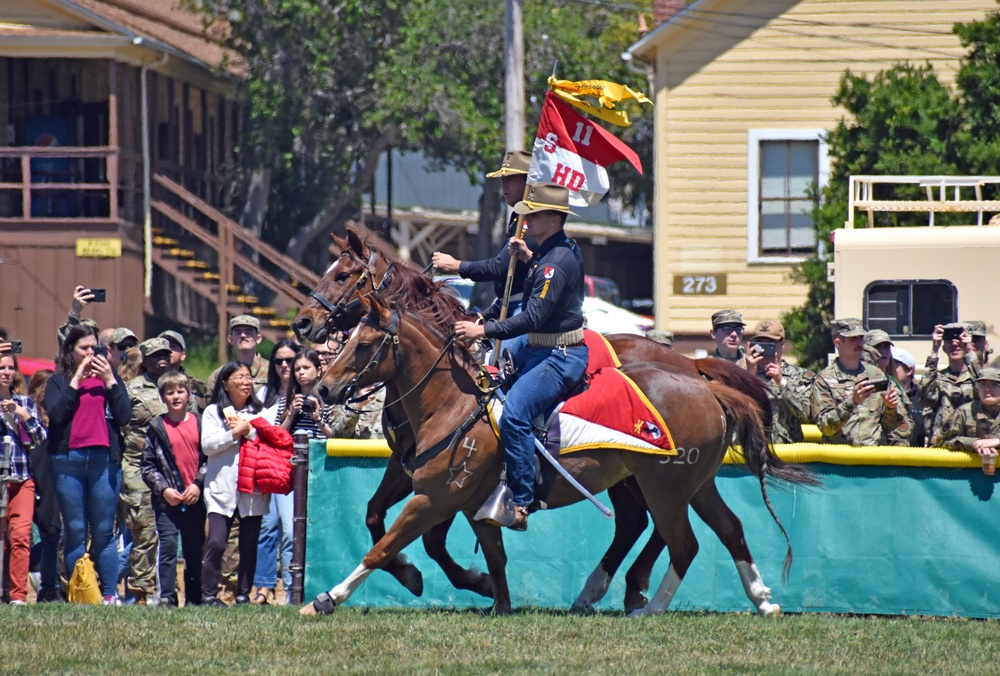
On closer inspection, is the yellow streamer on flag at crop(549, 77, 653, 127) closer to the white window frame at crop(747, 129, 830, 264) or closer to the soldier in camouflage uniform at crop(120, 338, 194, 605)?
the soldier in camouflage uniform at crop(120, 338, 194, 605)

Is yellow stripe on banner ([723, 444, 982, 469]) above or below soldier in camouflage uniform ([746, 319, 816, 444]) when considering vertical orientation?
below

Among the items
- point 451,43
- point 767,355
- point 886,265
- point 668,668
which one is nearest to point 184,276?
point 451,43

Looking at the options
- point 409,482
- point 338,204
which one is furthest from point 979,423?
point 338,204

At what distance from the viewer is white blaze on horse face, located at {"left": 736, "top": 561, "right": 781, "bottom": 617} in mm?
9508

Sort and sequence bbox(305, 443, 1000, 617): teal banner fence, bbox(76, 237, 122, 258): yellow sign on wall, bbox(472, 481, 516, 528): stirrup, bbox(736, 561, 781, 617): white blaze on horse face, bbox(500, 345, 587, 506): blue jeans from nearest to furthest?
1. bbox(472, 481, 516, 528): stirrup
2. bbox(500, 345, 587, 506): blue jeans
3. bbox(736, 561, 781, 617): white blaze on horse face
4. bbox(305, 443, 1000, 617): teal banner fence
5. bbox(76, 237, 122, 258): yellow sign on wall

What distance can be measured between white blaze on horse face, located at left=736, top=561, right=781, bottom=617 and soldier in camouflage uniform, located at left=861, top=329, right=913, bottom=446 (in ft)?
5.91

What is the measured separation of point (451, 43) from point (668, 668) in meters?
21.1

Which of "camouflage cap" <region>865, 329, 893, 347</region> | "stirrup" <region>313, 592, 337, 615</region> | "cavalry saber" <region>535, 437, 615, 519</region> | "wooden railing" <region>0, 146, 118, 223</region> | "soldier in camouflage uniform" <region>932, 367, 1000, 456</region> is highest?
"wooden railing" <region>0, 146, 118, 223</region>

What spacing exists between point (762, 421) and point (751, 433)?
0.42 feet

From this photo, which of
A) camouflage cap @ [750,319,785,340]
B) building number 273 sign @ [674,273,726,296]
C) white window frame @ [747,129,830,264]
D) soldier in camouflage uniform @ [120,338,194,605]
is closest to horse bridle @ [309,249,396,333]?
soldier in camouflage uniform @ [120,338,194,605]

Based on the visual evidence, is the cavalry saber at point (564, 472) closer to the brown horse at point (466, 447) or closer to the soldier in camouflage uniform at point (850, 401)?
the brown horse at point (466, 447)

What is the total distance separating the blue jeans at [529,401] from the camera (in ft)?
29.5

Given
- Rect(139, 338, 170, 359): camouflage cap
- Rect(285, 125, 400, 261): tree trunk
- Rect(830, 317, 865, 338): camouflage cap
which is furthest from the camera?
Rect(285, 125, 400, 261): tree trunk

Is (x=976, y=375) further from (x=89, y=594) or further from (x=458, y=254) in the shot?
(x=458, y=254)
